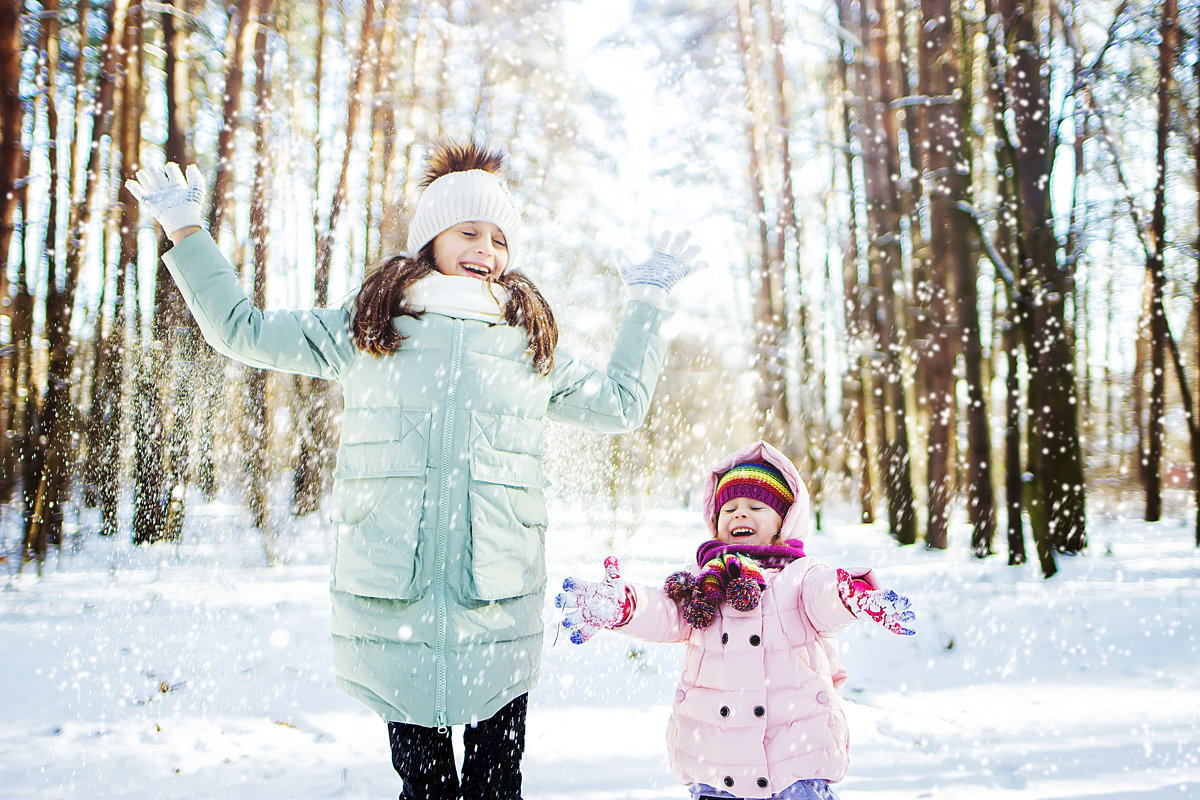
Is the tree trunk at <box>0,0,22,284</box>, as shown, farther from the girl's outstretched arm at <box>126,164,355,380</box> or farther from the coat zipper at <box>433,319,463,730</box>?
the coat zipper at <box>433,319,463,730</box>

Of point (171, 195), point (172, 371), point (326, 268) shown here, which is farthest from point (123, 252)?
point (171, 195)

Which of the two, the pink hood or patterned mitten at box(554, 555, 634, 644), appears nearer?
patterned mitten at box(554, 555, 634, 644)

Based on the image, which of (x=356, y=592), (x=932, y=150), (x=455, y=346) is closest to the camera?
(x=356, y=592)

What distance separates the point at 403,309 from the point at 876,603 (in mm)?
1413

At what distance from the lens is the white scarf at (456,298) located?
1.98 meters

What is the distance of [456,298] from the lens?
1978mm

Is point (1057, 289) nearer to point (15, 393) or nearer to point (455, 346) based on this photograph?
point (455, 346)

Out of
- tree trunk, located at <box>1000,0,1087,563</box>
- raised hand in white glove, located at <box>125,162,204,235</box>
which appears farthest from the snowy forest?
raised hand in white glove, located at <box>125,162,204,235</box>

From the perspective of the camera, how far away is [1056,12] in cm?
802

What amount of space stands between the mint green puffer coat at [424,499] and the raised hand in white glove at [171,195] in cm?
6

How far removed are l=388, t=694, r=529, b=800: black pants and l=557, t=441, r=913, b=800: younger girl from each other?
1.14 feet

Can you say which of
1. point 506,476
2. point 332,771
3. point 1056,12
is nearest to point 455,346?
point 506,476

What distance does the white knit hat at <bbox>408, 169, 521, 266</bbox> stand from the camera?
2145mm

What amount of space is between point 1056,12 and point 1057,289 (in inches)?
136
